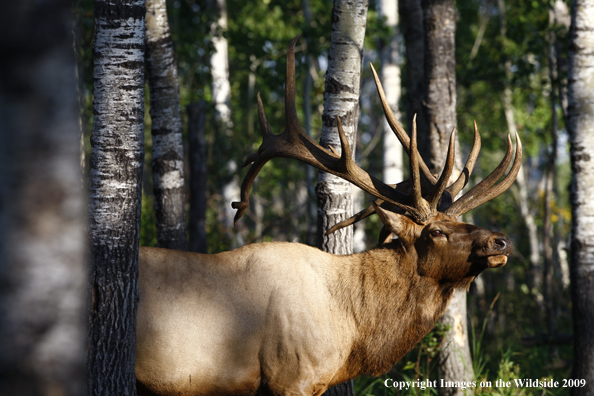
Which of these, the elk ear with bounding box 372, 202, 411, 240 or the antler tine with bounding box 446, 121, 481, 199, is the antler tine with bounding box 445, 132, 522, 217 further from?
the elk ear with bounding box 372, 202, 411, 240

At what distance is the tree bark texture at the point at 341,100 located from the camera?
4566 mm

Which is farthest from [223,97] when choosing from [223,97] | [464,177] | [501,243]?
[501,243]

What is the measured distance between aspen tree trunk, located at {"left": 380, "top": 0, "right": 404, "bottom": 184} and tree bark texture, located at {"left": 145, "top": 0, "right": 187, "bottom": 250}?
337 centimetres

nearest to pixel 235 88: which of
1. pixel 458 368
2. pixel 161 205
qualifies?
pixel 161 205

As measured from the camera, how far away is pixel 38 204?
4.24 feet

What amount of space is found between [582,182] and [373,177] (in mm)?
2418

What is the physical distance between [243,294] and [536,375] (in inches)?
191

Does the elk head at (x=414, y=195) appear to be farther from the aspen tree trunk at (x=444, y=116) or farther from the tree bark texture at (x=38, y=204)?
the tree bark texture at (x=38, y=204)

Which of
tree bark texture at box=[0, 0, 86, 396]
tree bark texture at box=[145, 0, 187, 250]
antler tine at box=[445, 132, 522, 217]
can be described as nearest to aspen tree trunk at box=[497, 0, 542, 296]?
antler tine at box=[445, 132, 522, 217]

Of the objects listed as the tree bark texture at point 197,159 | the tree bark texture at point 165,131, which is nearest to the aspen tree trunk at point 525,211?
the tree bark texture at point 197,159

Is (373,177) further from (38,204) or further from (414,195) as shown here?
(38,204)

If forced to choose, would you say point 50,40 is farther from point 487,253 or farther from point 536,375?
point 536,375

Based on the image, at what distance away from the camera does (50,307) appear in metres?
1.32

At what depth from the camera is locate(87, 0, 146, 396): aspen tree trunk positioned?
3133 mm
